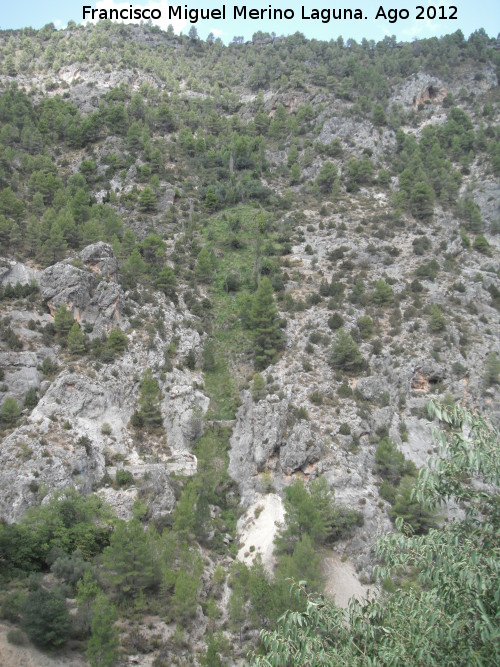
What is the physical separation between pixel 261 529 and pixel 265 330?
2120cm

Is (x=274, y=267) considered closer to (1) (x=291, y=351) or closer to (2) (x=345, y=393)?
(1) (x=291, y=351)

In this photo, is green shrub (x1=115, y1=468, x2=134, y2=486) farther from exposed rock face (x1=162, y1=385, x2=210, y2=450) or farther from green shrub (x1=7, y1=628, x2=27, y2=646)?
green shrub (x1=7, y1=628, x2=27, y2=646)

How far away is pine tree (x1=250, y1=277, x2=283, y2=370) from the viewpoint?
53.5 meters

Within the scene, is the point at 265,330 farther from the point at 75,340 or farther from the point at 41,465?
the point at 41,465

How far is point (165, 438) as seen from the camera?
4588 cm

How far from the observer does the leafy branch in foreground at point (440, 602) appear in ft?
23.6

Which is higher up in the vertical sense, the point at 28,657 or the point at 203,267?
the point at 203,267

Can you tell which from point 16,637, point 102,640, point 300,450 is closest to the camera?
point 16,637

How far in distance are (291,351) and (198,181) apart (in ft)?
150

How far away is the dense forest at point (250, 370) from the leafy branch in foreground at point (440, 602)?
0.05m

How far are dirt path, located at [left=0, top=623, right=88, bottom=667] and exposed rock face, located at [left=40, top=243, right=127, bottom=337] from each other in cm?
3034

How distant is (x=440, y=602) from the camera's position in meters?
7.83

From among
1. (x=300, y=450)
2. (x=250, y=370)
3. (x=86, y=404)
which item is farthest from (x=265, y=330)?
(x=86, y=404)

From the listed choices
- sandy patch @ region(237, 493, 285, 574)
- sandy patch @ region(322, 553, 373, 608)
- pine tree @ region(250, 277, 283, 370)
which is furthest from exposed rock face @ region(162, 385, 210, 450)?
sandy patch @ region(322, 553, 373, 608)
